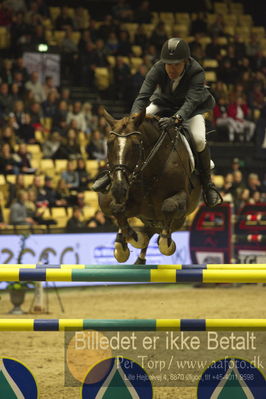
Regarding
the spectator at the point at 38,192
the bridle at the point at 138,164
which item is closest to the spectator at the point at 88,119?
the spectator at the point at 38,192

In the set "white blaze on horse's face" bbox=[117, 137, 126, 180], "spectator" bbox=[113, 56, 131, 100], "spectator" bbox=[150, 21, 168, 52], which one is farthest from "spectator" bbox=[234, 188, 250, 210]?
"white blaze on horse's face" bbox=[117, 137, 126, 180]

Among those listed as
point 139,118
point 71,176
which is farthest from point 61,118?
point 139,118

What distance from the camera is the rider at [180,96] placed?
7.04m

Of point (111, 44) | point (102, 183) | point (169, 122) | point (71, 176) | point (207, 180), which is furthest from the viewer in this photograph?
point (111, 44)

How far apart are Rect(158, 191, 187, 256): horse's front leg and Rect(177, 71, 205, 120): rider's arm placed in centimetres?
79

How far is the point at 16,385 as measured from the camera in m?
5.40

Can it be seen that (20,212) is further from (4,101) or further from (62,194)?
(4,101)

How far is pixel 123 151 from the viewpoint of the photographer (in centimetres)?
640

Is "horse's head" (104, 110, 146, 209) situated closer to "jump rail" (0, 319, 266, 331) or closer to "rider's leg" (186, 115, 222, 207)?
"rider's leg" (186, 115, 222, 207)

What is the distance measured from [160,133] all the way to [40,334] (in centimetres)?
442

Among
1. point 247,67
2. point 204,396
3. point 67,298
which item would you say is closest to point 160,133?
point 204,396

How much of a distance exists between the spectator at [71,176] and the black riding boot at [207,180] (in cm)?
792

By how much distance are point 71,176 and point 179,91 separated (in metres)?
8.34

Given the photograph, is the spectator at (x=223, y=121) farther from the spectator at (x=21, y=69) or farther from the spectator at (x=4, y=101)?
the spectator at (x=4, y=101)
